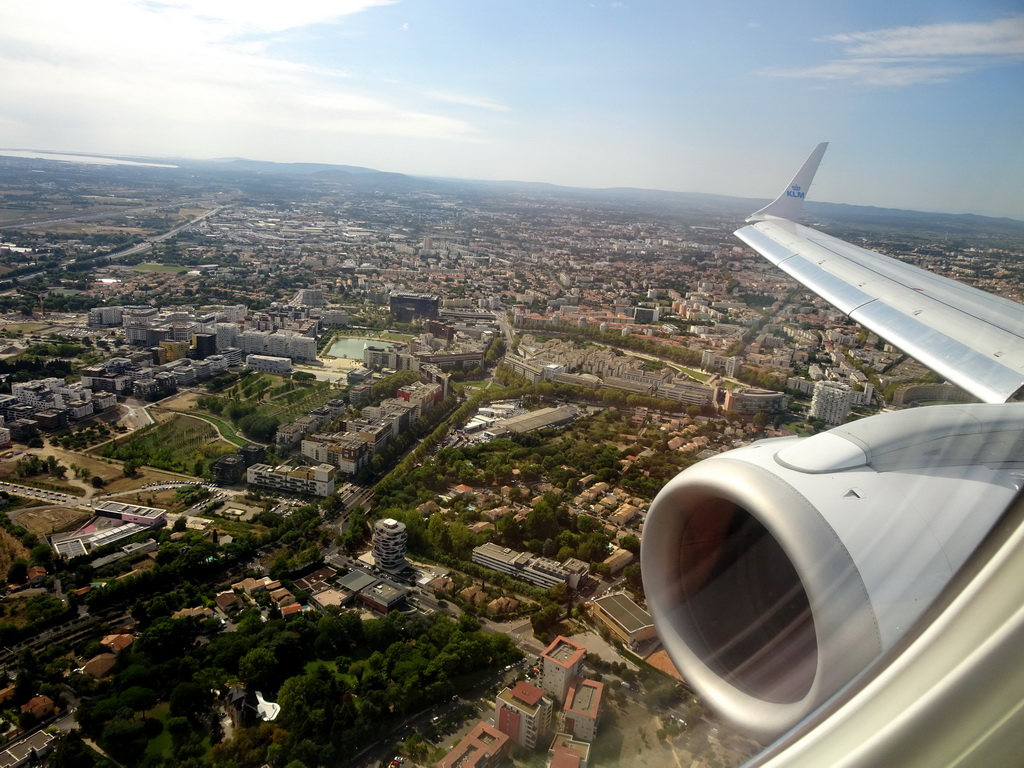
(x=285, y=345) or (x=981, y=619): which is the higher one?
(x=981, y=619)

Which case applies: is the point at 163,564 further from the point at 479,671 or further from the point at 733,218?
the point at 733,218

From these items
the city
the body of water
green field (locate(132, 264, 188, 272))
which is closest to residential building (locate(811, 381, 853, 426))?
the city

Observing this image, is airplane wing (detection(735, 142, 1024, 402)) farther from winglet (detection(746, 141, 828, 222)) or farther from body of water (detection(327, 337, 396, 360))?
body of water (detection(327, 337, 396, 360))

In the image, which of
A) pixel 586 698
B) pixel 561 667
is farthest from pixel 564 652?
pixel 586 698

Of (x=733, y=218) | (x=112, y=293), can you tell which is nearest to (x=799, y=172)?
(x=733, y=218)

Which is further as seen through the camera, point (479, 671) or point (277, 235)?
point (277, 235)

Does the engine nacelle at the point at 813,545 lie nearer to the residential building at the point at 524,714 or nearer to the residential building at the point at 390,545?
the residential building at the point at 524,714

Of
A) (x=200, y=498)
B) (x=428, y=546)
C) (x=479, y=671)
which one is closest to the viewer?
(x=479, y=671)
